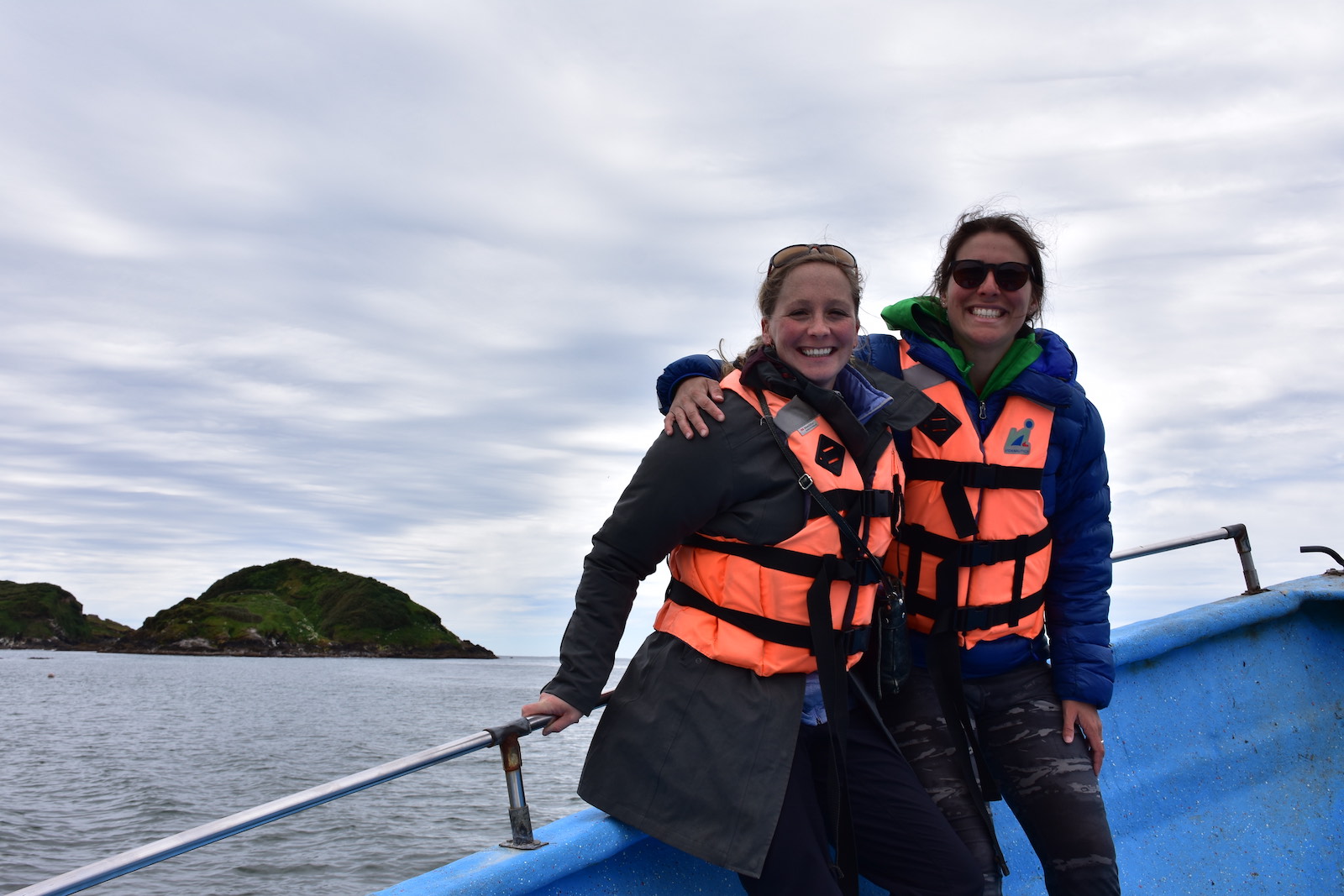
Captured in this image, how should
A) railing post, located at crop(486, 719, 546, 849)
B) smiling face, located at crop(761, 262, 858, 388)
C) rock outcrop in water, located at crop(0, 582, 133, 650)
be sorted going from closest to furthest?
railing post, located at crop(486, 719, 546, 849), smiling face, located at crop(761, 262, 858, 388), rock outcrop in water, located at crop(0, 582, 133, 650)

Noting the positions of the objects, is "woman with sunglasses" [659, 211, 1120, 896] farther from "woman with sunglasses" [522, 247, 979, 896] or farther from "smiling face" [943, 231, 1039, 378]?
"woman with sunglasses" [522, 247, 979, 896]

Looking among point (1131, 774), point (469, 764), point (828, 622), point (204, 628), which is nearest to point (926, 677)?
point (828, 622)

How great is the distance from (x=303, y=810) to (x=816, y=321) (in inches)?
59.0

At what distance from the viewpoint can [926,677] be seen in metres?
2.51

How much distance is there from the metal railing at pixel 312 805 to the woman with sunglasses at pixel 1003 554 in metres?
0.89

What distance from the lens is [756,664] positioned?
83.1 inches

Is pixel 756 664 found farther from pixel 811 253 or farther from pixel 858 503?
pixel 811 253

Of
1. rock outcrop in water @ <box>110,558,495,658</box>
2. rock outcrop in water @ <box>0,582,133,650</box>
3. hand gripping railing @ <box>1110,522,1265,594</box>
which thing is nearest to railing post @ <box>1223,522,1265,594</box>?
hand gripping railing @ <box>1110,522,1265,594</box>

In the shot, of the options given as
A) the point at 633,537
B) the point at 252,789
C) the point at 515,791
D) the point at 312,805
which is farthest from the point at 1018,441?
the point at 252,789

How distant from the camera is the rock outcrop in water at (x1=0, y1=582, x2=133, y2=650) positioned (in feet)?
469

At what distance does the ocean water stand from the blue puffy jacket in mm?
6657

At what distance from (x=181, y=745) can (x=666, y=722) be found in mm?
33385

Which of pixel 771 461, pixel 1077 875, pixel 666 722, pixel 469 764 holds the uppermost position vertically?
pixel 771 461

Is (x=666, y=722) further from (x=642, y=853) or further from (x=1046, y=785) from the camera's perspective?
(x=1046, y=785)
